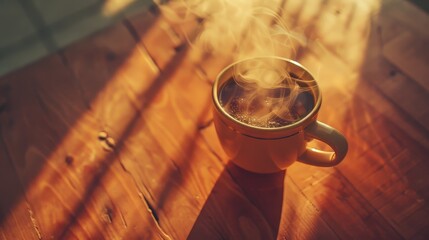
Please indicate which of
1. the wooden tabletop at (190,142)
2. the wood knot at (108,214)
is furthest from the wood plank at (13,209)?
the wood knot at (108,214)

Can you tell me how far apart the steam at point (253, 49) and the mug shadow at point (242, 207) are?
14cm

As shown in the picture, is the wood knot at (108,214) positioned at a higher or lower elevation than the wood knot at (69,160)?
lower

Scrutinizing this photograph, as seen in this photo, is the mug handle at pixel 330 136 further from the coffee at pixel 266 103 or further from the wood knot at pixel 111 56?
the wood knot at pixel 111 56

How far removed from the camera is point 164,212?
0.73 metres

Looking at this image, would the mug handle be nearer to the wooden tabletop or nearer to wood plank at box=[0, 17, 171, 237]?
the wooden tabletop

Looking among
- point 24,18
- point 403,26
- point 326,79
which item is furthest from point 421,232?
point 24,18

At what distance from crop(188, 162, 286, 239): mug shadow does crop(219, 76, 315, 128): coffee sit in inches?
5.3

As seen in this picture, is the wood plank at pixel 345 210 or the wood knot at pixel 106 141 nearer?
the wood plank at pixel 345 210

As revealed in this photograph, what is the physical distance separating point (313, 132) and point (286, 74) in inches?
5.1

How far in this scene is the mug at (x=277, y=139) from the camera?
2.08 feet

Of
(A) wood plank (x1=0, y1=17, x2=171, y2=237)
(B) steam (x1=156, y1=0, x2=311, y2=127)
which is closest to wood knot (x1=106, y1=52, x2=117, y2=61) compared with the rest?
(A) wood plank (x1=0, y1=17, x2=171, y2=237)

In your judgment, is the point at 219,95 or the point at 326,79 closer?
the point at 219,95

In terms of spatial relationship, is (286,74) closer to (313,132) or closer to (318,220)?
(313,132)

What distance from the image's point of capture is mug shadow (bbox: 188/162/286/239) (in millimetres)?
698
